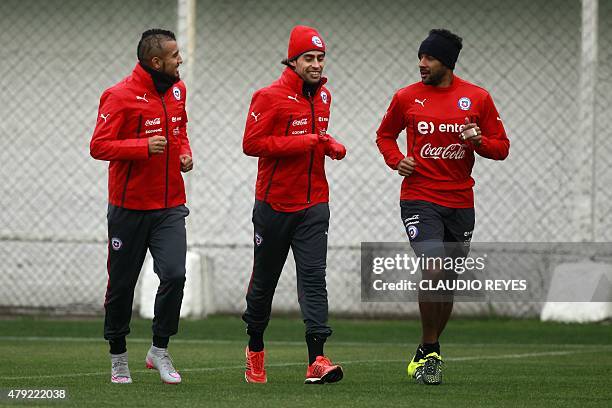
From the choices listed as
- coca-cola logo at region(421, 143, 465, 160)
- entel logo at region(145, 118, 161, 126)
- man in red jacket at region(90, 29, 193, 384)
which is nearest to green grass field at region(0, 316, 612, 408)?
man in red jacket at region(90, 29, 193, 384)

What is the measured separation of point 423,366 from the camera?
7648 millimetres

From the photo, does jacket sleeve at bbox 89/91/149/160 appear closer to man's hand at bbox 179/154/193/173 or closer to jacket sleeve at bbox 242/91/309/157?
man's hand at bbox 179/154/193/173

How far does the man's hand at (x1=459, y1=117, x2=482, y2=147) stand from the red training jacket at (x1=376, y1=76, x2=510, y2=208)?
3.8 inches

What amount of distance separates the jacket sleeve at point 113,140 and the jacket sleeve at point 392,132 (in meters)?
1.57

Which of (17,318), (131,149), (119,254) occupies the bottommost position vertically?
(17,318)

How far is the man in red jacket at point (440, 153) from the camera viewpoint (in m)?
8.03

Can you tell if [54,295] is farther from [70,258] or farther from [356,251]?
[356,251]

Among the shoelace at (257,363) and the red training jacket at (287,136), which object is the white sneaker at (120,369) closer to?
the shoelace at (257,363)

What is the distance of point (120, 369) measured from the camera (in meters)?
7.50

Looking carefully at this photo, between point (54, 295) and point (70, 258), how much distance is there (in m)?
0.40

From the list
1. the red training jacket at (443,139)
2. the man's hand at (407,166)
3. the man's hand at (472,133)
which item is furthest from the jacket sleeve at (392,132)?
the man's hand at (472,133)

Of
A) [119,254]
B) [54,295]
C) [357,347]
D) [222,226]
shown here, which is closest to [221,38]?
[222,226]

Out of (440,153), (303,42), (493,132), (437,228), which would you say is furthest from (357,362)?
(303,42)

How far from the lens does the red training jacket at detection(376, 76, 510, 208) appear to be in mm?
8117
